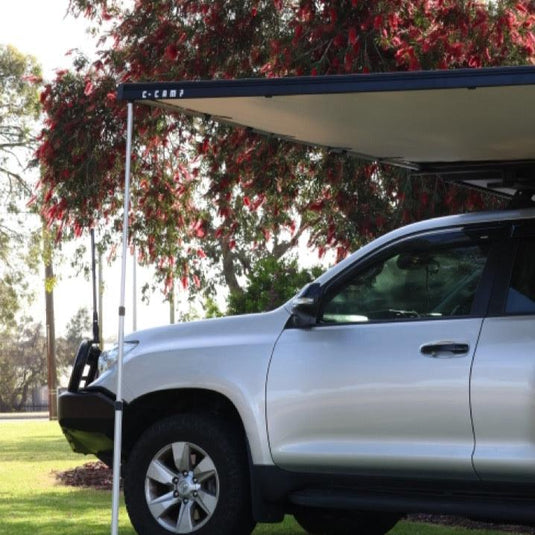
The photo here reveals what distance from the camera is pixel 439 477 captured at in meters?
7.31

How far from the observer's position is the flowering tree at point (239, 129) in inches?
464

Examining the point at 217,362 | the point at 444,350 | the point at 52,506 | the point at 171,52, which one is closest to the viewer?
the point at 444,350

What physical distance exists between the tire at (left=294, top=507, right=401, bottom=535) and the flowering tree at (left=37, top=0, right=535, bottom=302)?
3.26 m

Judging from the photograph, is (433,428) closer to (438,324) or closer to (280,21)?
(438,324)

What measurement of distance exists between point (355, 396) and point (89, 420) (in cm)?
185

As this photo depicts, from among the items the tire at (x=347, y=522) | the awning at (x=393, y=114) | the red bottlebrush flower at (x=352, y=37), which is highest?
the red bottlebrush flower at (x=352, y=37)

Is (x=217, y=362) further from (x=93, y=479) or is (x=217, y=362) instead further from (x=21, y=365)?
(x=21, y=365)

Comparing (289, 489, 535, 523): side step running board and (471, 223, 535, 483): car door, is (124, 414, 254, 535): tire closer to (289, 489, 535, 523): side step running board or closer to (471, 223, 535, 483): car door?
(289, 489, 535, 523): side step running board

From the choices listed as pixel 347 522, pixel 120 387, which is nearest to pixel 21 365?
pixel 347 522

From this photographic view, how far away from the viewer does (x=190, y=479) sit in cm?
808

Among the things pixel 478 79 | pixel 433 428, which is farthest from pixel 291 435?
pixel 478 79

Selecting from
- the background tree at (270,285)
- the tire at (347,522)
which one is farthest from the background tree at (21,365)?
the tire at (347,522)

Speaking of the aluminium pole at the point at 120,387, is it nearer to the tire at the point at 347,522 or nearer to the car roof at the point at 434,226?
the car roof at the point at 434,226

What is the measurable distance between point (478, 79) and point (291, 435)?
7.25 feet
